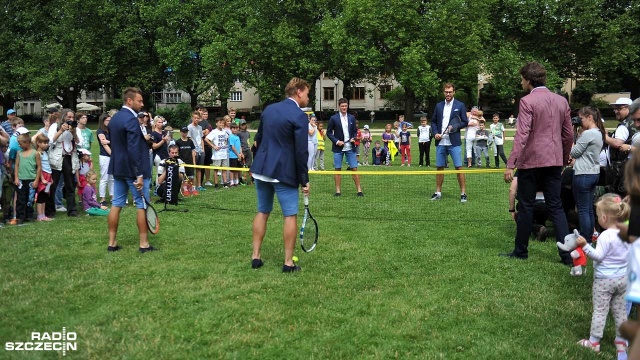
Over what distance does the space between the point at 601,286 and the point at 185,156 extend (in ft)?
34.4

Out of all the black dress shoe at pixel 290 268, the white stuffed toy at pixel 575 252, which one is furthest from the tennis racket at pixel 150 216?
the white stuffed toy at pixel 575 252

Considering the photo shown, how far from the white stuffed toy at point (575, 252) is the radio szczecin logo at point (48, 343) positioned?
3.89m

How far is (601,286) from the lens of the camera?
4277mm

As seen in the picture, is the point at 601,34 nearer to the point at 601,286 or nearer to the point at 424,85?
the point at 424,85

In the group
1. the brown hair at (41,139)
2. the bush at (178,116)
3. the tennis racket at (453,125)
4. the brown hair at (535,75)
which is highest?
the bush at (178,116)

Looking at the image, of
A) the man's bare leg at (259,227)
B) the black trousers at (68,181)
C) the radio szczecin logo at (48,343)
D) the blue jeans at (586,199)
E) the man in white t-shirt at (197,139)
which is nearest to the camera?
the radio szczecin logo at (48,343)

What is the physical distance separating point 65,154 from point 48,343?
651 cm

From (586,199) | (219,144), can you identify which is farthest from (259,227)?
(219,144)

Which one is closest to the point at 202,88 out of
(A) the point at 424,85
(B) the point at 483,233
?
(A) the point at 424,85

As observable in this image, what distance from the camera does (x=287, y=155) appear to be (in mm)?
6035

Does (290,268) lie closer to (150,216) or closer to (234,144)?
(150,216)

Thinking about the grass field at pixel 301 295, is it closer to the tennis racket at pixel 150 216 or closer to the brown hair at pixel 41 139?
the tennis racket at pixel 150 216

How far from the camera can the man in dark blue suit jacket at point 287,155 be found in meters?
5.99

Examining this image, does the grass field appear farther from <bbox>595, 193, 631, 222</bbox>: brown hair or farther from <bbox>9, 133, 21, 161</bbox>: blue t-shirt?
<bbox>9, 133, 21, 161</bbox>: blue t-shirt
